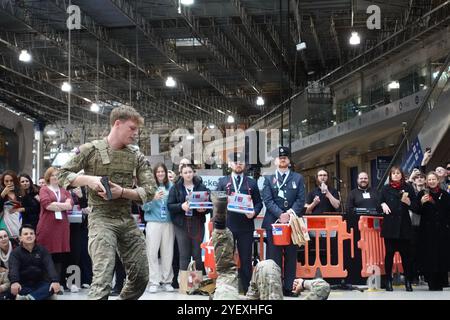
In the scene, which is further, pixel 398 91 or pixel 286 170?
pixel 398 91

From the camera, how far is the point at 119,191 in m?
3.81

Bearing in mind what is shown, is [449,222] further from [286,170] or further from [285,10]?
[285,10]

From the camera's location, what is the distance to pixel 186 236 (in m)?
7.39

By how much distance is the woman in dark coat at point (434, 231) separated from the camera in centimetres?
750

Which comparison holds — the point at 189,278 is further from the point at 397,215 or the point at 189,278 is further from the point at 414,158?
the point at 414,158

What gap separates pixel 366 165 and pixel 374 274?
50.2 ft

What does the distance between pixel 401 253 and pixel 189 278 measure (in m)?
2.61

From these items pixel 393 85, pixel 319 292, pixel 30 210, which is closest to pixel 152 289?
pixel 30 210

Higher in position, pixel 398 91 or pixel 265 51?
pixel 265 51

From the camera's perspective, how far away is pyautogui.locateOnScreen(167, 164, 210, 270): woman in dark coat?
733 centimetres

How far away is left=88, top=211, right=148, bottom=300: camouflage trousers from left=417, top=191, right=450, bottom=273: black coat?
466 cm

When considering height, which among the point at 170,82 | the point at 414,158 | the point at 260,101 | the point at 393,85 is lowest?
the point at 414,158

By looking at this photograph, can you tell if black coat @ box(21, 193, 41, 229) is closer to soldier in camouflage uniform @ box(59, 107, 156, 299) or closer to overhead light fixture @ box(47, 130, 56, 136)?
soldier in camouflage uniform @ box(59, 107, 156, 299)
